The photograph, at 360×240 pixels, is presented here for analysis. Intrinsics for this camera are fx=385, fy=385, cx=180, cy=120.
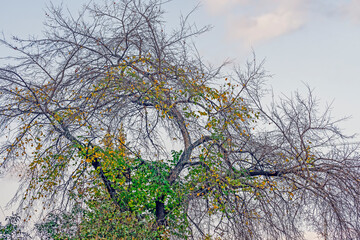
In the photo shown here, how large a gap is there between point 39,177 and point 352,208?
25.6ft

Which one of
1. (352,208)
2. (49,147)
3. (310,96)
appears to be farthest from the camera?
(49,147)

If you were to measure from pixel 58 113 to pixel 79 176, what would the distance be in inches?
68.1

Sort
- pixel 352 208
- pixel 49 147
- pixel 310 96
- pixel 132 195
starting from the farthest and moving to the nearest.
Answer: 1. pixel 49 147
2. pixel 132 195
3. pixel 310 96
4. pixel 352 208

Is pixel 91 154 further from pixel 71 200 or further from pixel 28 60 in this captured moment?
pixel 28 60

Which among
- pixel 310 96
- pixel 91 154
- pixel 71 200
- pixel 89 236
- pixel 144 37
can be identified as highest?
pixel 144 37

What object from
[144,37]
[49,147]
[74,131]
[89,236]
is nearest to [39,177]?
[49,147]

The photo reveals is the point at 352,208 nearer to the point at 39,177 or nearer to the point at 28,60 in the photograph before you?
the point at 39,177

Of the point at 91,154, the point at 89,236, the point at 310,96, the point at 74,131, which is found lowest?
the point at 89,236

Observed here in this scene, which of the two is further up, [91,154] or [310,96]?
[310,96]

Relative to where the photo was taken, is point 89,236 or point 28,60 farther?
point 28,60

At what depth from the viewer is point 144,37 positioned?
1083 centimetres

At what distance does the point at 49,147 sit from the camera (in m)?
10.5

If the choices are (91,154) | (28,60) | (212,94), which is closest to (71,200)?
(91,154)

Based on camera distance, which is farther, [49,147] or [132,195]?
[49,147]
